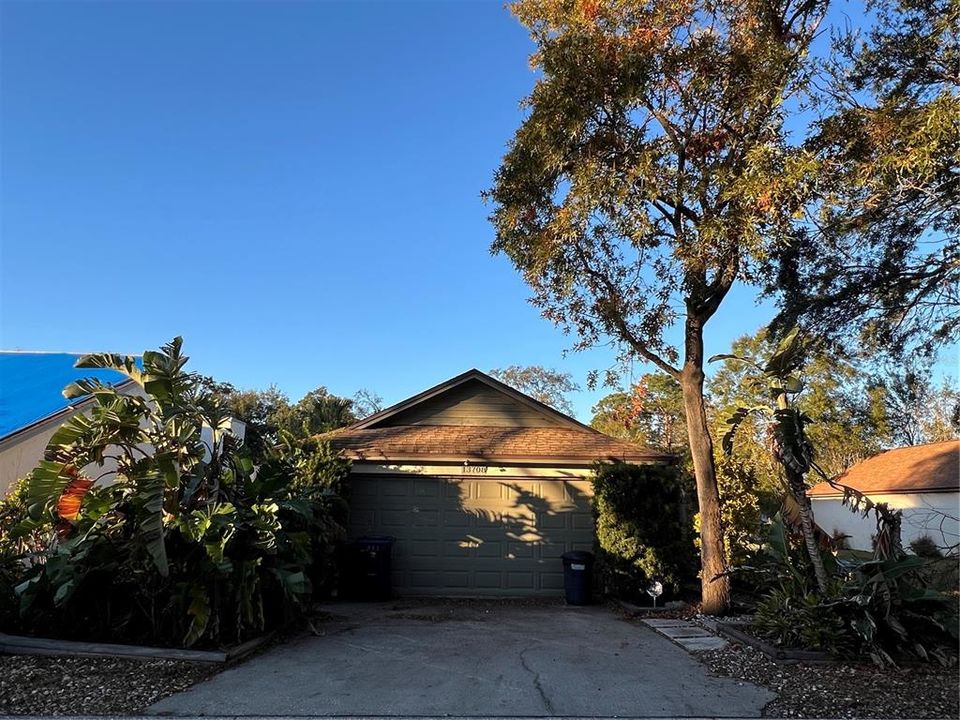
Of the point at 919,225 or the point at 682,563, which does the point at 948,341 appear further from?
the point at 682,563

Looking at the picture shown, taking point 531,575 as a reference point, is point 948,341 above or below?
above

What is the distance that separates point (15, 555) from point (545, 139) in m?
8.72

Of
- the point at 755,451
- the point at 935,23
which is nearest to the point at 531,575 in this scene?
the point at 755,451

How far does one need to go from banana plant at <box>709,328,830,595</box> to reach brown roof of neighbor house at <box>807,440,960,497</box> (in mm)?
18372

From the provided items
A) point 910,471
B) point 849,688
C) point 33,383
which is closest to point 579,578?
point 849,688

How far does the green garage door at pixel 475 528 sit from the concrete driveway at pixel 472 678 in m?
3.26

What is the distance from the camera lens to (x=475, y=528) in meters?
12.6

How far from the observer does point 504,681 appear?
20.6 feet

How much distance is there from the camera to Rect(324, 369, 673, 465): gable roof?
12.6 meters

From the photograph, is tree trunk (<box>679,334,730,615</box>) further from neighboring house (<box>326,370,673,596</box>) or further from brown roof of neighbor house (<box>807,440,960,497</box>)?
brown roof of neighbor house (<box>807,440,960,497</box>)

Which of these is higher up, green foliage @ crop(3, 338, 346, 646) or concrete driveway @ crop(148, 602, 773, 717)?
green foliage @ crop(3, 338, 346, 646)

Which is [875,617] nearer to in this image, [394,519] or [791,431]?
[791,431]

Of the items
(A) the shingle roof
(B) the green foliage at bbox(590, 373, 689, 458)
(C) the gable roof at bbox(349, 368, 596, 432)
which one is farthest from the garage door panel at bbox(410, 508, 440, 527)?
(B) the green foliage at bbox(590, 373, 689, 458)

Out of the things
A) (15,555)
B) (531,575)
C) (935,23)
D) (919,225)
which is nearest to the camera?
(15,555)
